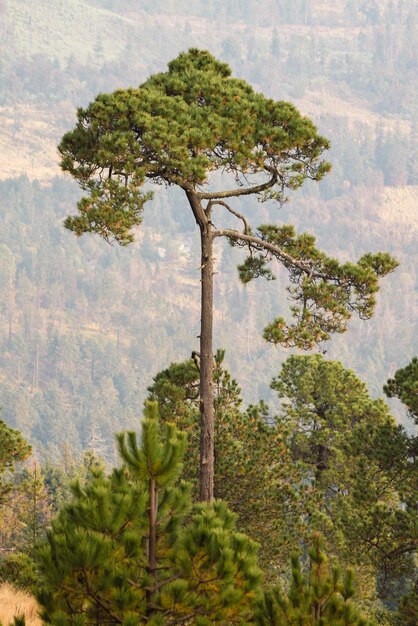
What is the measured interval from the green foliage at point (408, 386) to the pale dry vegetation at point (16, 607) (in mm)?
9157

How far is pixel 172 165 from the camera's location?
17.2 m

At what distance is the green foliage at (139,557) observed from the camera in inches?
359

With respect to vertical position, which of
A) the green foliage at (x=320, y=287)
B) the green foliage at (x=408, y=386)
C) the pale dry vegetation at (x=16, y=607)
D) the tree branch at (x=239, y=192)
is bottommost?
the pale dry vegetation at (x=16, y=607)

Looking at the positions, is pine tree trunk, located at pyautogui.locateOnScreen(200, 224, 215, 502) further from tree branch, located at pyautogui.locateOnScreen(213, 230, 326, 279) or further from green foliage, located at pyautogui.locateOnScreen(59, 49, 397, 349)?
green foliage, located at pyautogui.locateOnScreen(59, 49, 397, 349)

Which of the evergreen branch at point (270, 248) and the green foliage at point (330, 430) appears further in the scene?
the green foliage at point (330, 430)

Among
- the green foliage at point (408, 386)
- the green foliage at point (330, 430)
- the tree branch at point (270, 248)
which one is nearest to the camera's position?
the tree branch at point (270, 248)

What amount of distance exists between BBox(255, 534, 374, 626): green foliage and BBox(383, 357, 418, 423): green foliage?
459 inches

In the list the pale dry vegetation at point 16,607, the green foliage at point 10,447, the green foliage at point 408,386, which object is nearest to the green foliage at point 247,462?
the green foliage at point 10,447

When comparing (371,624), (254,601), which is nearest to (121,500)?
(254,601)

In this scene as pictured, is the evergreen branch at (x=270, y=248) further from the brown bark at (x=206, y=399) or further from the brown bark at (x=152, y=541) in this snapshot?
the brown bark at (x=152, y=541)

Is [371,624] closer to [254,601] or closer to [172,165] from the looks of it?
[254,601]

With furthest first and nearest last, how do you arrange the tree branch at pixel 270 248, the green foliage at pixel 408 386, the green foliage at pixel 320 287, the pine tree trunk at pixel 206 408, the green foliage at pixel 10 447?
the green foliage at pixel 10 447 → the green foliage at pixel 408 386 → the green foliage at pixel 320 287 → the tree branch at pixel 270 248 → the pine tree trunk at pixel 206 408

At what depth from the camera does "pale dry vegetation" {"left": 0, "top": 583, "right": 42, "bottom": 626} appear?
43.8ft

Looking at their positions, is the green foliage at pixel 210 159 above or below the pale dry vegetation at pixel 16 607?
above
